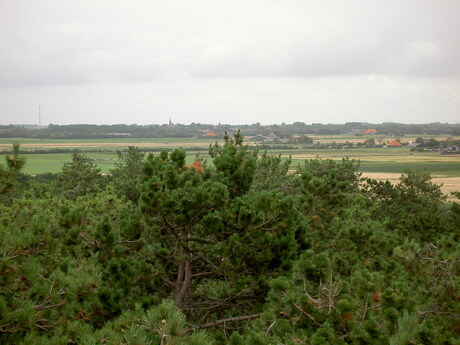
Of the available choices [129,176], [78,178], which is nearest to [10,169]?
[129,176]

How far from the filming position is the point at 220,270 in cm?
865

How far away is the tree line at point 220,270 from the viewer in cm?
512

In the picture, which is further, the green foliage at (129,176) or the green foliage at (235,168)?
the green foliage at (129,176)

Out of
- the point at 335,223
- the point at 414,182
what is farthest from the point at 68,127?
the point at 335,223

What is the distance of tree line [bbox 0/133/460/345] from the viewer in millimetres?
5121

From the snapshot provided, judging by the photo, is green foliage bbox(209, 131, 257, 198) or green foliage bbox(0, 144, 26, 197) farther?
green foliage bbox(209, 131, 257, 198)

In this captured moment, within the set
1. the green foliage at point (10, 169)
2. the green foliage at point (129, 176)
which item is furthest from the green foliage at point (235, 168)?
the green foliage at point (129, 176)

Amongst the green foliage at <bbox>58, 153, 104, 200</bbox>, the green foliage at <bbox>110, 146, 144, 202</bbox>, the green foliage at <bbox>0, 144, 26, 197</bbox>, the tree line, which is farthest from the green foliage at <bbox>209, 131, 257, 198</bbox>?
the green foliage at <bbox>58, 153, 104, 200</bbox>

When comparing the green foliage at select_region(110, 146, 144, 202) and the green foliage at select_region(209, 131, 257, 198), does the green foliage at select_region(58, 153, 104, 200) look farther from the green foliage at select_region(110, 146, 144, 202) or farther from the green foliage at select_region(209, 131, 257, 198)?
the green foliage at select_region(209, 131, 257, 198)

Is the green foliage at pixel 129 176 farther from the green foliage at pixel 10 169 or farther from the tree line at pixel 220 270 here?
the green foliage at pixel 10 169

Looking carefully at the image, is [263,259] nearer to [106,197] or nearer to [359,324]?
[359,324]

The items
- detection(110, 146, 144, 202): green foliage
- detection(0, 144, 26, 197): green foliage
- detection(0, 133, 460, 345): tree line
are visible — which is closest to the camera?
detection(0, 133, 460, 345): tree line

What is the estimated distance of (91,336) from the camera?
4.70m

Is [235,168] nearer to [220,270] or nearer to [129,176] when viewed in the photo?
[220,270]
